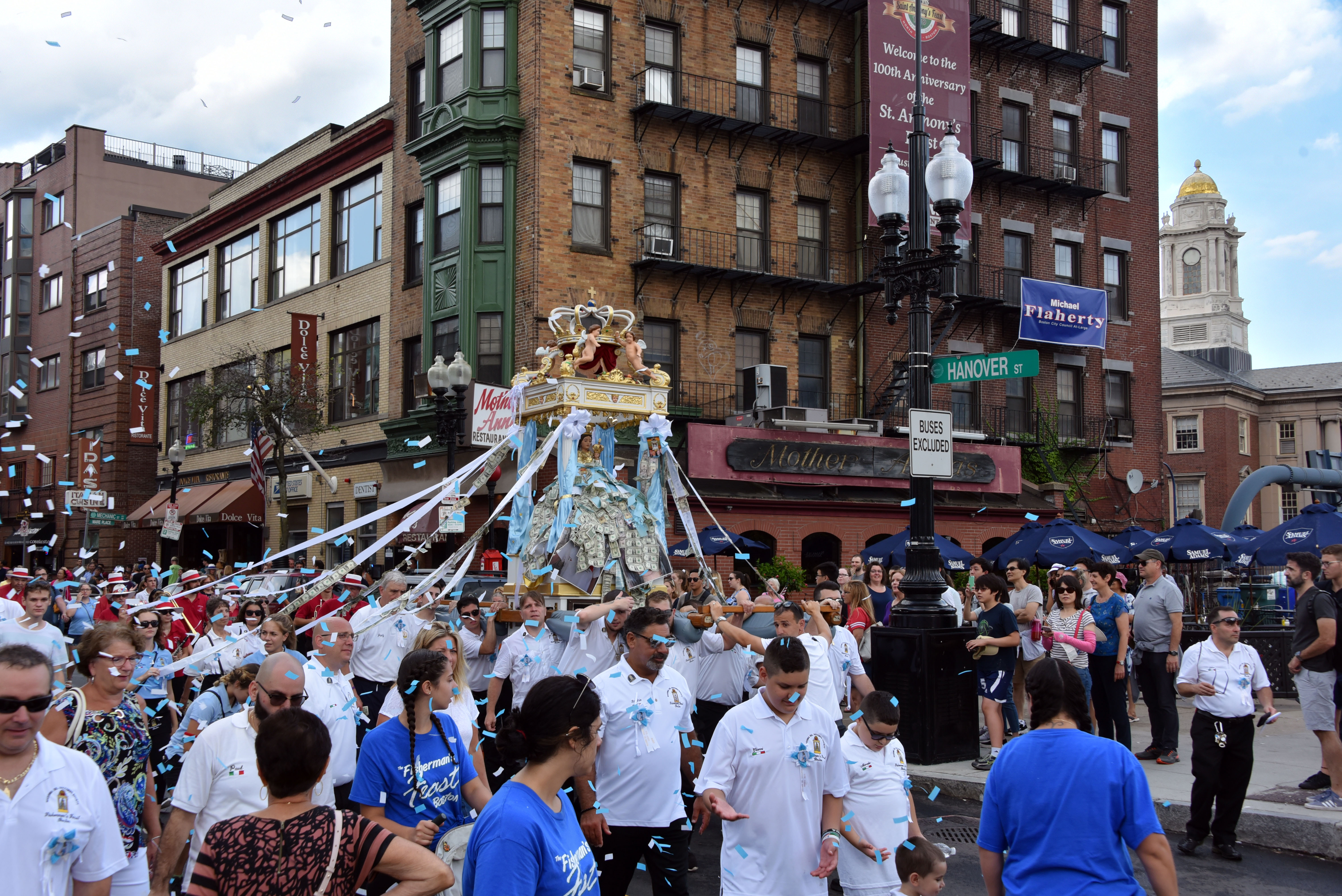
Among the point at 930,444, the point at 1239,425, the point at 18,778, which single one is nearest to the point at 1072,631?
the point at 930,444

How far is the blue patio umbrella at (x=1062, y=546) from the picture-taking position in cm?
1859

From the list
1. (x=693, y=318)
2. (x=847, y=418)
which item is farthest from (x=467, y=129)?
(x=847, y=418)

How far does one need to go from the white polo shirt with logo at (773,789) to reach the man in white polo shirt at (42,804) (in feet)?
8.38

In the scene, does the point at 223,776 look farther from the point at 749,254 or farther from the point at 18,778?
the point at 749,254

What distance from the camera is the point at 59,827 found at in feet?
12.1

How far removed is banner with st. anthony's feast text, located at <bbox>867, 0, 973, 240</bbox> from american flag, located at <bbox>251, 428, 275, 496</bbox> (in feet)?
49.0

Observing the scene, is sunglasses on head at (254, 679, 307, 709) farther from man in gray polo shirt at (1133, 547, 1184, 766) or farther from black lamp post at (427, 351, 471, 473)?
black lamp post at (427, 351, 471, 473)

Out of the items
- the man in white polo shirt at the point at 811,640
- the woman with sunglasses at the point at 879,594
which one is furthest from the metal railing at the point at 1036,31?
the man in white polo shirt at the point at 811,640

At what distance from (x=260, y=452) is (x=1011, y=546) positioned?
16503 mm

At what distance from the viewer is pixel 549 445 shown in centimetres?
1151

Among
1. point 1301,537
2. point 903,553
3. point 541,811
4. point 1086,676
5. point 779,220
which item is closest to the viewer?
point 541,811

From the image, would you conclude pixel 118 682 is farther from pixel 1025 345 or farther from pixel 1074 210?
pixel 1074 210

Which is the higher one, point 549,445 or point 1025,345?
point 1025,345

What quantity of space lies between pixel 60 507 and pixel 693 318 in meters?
29.4
